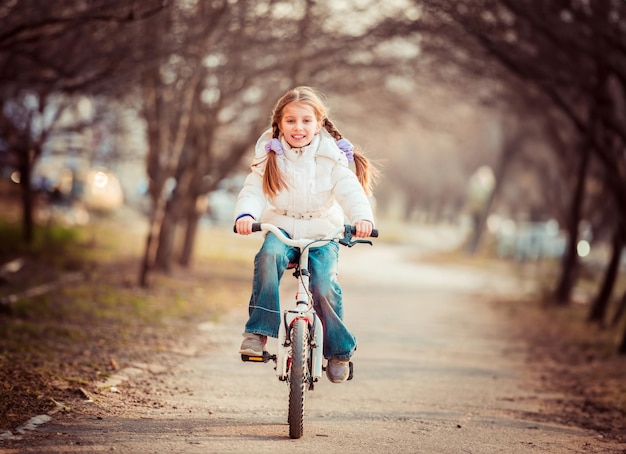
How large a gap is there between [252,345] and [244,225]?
77 cm

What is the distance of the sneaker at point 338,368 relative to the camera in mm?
6527

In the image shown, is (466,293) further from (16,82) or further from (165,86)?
(16,82)

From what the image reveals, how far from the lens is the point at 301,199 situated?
6.32 meters

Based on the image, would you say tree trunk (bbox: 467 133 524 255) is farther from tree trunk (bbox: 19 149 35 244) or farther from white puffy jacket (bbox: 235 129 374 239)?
white puffy jacket (bbox: 235 129 374 239)

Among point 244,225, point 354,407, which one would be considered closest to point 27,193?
point 354,407

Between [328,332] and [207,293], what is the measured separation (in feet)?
33.8

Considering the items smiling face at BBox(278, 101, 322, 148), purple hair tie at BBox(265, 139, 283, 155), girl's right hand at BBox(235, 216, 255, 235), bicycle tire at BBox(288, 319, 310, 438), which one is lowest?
bicycle tire at BBox(288, 319, 310, 438)

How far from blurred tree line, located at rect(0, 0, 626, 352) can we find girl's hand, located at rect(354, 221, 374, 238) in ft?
12.7

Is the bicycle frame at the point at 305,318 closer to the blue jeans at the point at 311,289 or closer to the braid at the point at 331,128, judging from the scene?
the blue jeans at the point at 311,289

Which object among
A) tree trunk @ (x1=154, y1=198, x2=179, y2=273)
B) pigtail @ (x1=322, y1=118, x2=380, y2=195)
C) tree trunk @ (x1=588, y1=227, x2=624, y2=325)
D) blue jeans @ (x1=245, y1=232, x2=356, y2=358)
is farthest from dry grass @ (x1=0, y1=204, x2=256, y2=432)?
tree trunk @ (x1=588, y1=227, x2=624, y2=325)

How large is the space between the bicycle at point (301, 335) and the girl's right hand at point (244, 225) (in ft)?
0.13

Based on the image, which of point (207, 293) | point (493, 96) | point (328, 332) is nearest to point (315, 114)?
point (328, 332)

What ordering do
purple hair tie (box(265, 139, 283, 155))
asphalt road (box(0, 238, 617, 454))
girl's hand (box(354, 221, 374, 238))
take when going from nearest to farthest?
1. asphalt road (box(0, 238, 617, 454))
2. girl's hand (box(354, 221, 374, 238))
3. purple hair tie (box(265, 139, 283, 155))

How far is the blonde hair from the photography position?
20.6 feet
